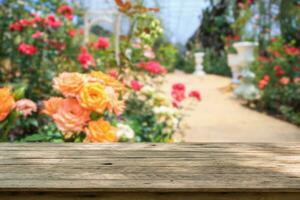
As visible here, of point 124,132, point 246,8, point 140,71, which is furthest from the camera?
point 246,8

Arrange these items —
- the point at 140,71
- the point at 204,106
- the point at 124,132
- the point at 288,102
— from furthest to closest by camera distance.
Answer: the point at 204,106 → the point at 288,102 → the point at 140,71 → the point at 124,132

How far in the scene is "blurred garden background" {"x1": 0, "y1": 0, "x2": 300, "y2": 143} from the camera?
1315 millimetres

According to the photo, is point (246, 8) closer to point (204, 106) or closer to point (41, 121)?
point (204, 106)

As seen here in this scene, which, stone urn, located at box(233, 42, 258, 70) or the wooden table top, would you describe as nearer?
the wooden table top

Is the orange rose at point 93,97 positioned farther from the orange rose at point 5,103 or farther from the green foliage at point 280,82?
the green foliage at point 280,82

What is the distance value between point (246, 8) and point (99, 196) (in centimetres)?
953

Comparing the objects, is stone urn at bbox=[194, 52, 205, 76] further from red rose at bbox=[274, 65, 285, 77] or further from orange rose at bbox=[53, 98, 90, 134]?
orange rose at bbox=[53, 98, 90, 134]

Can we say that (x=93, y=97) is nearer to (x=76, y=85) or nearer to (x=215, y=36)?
(x=76, y=85)

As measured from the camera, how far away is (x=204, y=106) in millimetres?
7078

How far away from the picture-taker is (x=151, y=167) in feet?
2.72

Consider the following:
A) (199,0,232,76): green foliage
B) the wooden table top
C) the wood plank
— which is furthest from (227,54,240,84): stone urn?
the wood plank

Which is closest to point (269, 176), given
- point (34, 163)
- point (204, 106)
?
point (34, 163)

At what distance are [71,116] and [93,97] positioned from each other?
0.29ft

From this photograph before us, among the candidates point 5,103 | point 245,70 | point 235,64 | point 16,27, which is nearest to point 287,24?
point 235,64
